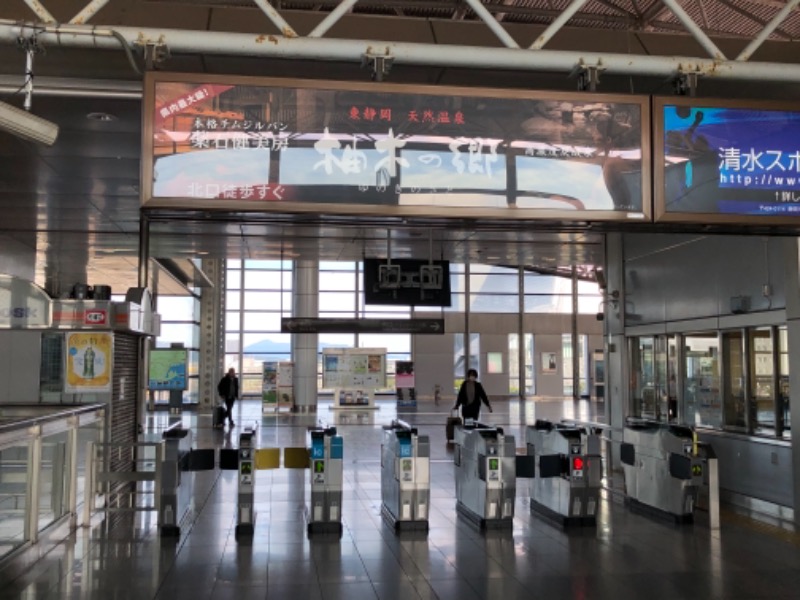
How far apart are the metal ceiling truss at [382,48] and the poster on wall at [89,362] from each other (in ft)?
22.5

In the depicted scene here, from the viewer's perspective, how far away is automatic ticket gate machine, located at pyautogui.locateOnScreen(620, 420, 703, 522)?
8.33 metres

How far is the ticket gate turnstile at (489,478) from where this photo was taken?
8.11m

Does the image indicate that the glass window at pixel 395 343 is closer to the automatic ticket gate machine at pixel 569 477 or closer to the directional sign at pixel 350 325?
the directional sign at pixel 350 325

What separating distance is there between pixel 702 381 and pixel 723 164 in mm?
6954

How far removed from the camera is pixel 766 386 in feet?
29.5

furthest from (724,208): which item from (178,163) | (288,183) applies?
(178,163)

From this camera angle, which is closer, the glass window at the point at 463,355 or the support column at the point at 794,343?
the support column at the point at 794,343

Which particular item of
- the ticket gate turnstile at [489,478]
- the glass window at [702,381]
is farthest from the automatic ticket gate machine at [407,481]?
the glass window at [702,381]

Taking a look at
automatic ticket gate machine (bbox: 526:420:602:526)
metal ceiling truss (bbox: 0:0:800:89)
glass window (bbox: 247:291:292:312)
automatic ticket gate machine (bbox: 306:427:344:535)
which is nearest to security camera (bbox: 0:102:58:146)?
metal ceiling truss (bbox: 0:0:800:89)

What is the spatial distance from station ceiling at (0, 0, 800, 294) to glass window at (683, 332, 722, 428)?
3.39 metres

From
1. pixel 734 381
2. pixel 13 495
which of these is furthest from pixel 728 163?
pixel 734 381

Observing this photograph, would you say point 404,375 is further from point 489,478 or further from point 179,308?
point 489,478

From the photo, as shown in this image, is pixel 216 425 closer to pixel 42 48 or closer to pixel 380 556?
pixel 380 556

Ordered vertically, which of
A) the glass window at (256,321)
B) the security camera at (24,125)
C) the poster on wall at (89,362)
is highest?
the glass window at (256,321)
